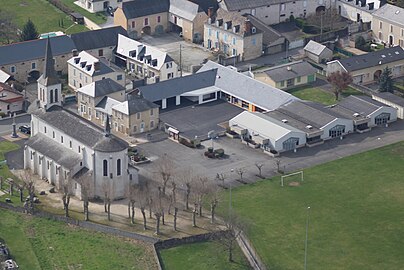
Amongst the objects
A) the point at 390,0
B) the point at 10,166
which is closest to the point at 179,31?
the point at 390,0

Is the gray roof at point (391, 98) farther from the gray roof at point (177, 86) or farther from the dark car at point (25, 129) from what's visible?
the dark car at point (25, 129)

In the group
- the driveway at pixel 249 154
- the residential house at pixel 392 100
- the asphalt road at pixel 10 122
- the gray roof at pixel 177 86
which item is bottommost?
the asphalt road at pixel 10 122

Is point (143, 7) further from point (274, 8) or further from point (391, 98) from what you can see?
point (391, 98)

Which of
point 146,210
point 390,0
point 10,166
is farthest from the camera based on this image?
point 390,0

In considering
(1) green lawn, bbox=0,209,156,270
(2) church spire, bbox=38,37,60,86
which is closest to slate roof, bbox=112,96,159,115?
(2) church spire, bbox=38,37,60,86

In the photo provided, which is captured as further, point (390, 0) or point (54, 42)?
point (390, 0)

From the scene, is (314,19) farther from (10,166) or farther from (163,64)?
(10,166)

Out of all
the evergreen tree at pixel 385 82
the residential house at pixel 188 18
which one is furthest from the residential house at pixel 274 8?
the evergreen tree at pixel 385 82
